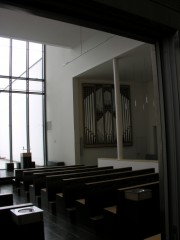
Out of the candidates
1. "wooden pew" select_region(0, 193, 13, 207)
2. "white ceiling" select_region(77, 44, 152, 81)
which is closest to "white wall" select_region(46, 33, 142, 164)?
"white ceiling" select_region(77, 44, 152, 81)

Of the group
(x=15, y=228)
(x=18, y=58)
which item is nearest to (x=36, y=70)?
(x=18, y=58)

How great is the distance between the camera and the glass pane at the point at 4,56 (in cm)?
1065

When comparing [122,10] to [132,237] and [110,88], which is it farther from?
[110,88]

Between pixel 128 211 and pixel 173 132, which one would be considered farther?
pixel 128 211

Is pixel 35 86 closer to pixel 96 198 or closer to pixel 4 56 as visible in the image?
pixel 4 56

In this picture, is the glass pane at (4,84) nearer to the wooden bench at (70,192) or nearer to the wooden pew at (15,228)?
the wooden bench at (70,192)

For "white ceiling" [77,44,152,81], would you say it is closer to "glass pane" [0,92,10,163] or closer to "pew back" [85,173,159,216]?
"glass pane" [0,92,10,163]

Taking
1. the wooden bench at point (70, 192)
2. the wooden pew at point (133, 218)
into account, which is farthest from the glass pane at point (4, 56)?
the wooden pew at point (133, 218)

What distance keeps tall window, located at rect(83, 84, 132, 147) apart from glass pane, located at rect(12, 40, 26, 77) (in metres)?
3.07

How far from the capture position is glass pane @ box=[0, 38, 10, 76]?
10.6 metres

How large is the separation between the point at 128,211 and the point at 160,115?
1.78 meters

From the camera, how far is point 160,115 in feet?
5.43

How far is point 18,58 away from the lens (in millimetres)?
11125

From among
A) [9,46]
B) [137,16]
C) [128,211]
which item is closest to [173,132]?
[137,16]
